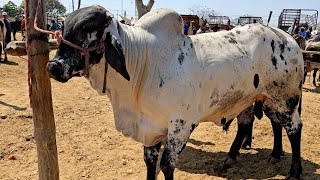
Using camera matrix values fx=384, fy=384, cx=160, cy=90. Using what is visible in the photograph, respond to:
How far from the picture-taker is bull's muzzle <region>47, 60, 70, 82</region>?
2.74m

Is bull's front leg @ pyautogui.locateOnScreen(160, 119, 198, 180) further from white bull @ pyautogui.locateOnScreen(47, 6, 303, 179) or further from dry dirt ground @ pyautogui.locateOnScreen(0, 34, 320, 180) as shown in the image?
dry dirt ground @ pyautogui.locateOnScreen(0, 34, 320, 180)

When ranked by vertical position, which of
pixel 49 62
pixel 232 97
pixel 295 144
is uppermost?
pixel 49 62

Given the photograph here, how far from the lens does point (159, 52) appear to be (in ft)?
10.9

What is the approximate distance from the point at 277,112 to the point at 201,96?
1337mm

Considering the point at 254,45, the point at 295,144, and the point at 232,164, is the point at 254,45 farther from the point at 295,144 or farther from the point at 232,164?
the point at 232,164

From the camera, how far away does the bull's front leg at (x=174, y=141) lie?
3.35 m

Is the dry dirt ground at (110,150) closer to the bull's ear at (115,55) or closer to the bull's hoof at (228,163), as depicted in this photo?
the bull's hoof at (228,163)

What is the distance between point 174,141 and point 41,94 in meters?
1.19

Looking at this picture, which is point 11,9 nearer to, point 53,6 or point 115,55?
point 53,6

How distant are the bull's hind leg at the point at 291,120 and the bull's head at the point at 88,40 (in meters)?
2.10

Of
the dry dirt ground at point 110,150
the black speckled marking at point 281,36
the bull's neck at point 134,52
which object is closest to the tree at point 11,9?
the dry dirt ground at point 110,150

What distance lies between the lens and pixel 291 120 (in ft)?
14.3

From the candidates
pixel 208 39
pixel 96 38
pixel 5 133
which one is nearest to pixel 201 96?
pixel 208 39

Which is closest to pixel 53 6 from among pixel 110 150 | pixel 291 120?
pixel 110 150
